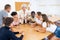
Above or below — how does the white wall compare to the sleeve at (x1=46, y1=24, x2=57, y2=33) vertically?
above

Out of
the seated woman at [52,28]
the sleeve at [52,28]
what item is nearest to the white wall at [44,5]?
the seated woman at [52,28]

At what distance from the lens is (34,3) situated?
5.91 m

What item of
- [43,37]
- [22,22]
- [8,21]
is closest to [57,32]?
[43,37]

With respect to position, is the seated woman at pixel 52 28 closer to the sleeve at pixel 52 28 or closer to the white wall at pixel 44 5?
the sleeve at pixel 52 28

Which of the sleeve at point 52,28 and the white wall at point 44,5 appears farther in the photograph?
the white wall at point 44,5

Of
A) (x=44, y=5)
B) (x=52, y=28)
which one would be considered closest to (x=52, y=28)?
(x=52, y=28)

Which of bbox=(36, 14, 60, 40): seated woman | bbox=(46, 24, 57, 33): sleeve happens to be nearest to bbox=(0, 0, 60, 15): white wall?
bbox=(36, 14, 60, 40): seated woman

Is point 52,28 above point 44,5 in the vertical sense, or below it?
below

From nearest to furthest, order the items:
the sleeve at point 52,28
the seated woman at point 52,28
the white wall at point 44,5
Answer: the seated woman at point 52,28, the sleeve at point 52,28, the white wall at point 44,5

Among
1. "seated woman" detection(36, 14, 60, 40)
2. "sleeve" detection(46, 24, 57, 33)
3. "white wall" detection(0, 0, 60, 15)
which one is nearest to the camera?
"seated woman" detection(36, 14, 60, 40)

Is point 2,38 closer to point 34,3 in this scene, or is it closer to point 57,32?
point 57,32

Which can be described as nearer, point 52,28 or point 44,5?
point 52,28

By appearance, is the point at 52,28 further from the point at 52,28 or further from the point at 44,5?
the point at 44,5

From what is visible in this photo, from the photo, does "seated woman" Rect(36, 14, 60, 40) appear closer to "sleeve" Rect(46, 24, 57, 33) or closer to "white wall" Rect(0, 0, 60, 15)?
"sleeve" Rect(46, 24, 57, 33)
